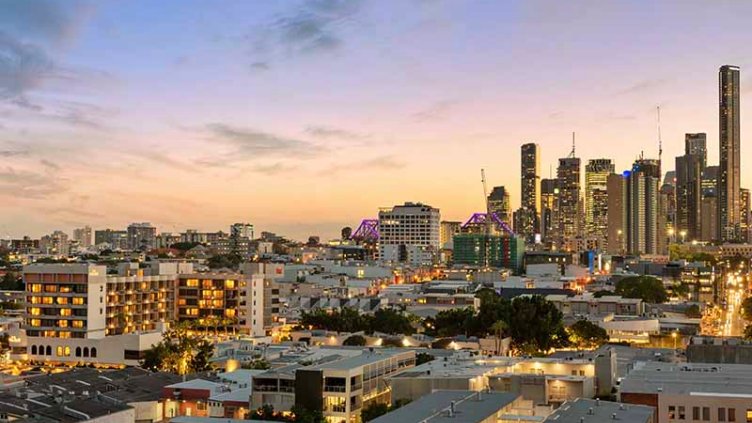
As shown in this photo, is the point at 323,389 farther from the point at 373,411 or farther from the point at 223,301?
the point at 223,301

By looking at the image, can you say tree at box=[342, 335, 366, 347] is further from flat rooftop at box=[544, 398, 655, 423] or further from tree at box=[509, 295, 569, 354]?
flat rooftop at box=[544, 398, 655, 423]

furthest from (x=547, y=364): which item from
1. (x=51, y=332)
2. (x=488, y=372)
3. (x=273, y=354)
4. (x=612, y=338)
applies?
(x=51, y=332)

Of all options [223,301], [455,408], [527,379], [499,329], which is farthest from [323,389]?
[223,301]

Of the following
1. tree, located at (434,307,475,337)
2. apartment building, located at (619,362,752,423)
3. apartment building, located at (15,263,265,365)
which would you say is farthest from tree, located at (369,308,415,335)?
apartment building, located at (619,362,752,423)

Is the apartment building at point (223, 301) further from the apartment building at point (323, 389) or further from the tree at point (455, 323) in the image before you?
the apartment building at point (323, 389)

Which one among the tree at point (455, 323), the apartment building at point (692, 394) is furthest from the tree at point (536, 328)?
the apartment building at point (692, 394)

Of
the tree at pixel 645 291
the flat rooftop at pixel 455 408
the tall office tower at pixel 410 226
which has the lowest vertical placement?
the flat rooftop at pixel 455 408

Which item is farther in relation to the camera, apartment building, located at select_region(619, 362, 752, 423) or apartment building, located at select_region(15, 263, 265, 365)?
apartment building, located at select_region(15, 263, 265, 365)
